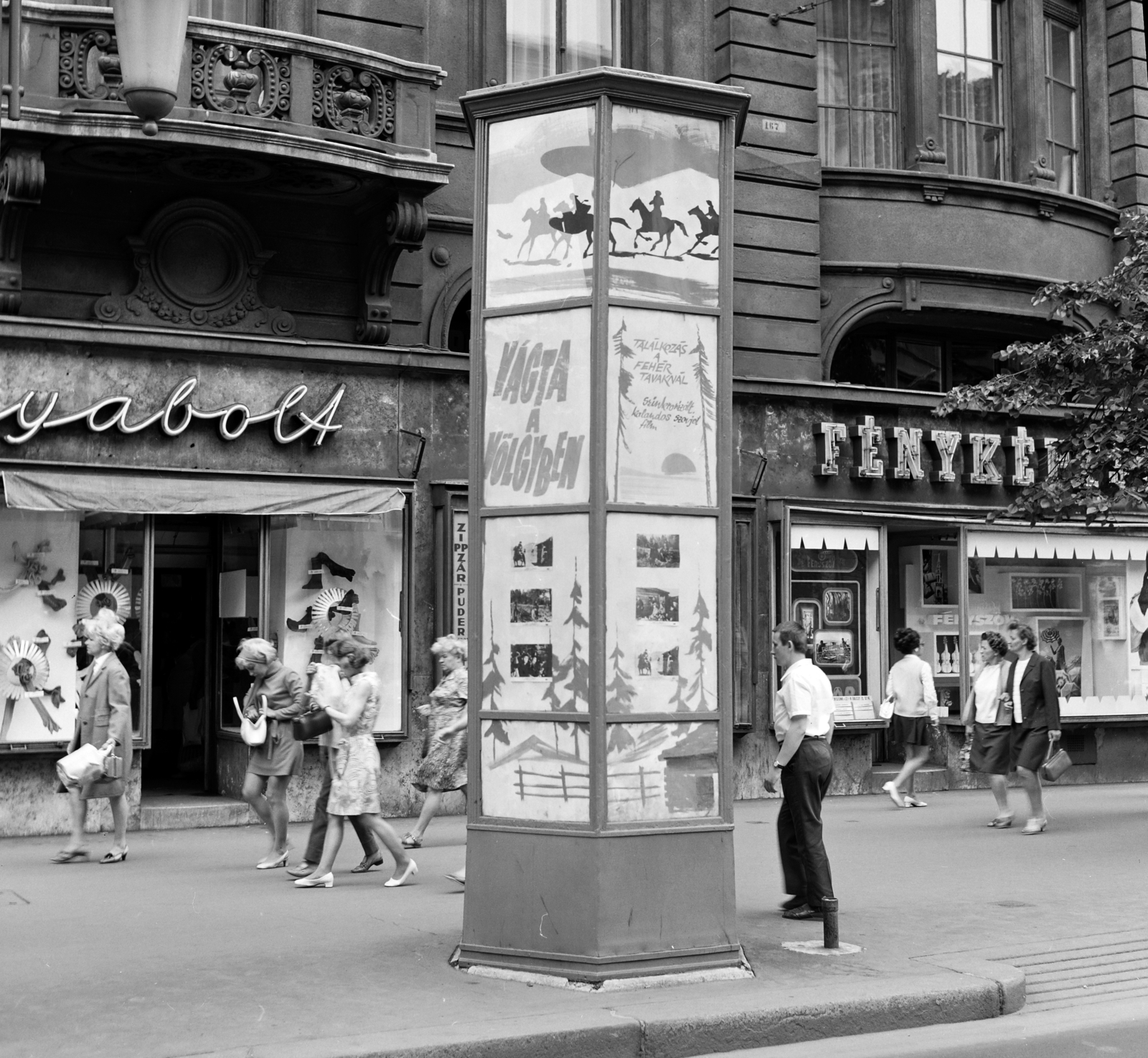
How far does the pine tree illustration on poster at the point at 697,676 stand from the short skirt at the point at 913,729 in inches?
345

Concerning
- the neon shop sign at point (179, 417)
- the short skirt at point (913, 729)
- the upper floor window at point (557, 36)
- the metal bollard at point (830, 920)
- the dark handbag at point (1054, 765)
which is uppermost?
the upper floor window at point (557, 36)

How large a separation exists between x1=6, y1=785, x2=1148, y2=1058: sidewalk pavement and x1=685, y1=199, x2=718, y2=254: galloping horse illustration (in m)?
3.83

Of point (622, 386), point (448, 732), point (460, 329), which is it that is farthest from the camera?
point (460, 329)

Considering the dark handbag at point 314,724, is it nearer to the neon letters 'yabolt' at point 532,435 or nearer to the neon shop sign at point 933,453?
the neon letters 'yabolt' at point 532,435

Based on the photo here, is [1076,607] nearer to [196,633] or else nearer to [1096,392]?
[1096,392]

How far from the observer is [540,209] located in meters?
8.20

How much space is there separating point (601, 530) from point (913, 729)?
31.3 ft

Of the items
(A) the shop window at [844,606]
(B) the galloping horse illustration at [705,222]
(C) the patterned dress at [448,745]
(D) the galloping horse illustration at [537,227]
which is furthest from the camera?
(A) the shop window at [844,606]

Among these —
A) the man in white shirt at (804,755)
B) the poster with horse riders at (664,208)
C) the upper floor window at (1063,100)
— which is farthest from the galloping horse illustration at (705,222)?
the upper floor window at (1063,100)

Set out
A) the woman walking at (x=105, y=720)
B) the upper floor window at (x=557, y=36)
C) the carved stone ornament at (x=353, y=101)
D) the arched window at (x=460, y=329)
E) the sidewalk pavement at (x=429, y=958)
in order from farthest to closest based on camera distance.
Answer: the upper floor window at (x=557, y=36) < the arched window at (x=460, y=329) < the carved stone ornament at (x=353, y=101) < the woman walking at (x=105, y=720) < the sidewalk pavement at (x=429, y=958)

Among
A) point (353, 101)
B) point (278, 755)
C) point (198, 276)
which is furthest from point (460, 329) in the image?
point (278, 755)

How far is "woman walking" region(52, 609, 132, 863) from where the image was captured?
40.0 feet

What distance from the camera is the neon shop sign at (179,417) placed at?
14102 mm

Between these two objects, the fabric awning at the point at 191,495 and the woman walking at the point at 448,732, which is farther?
the fabric awning at the point at 191,495
